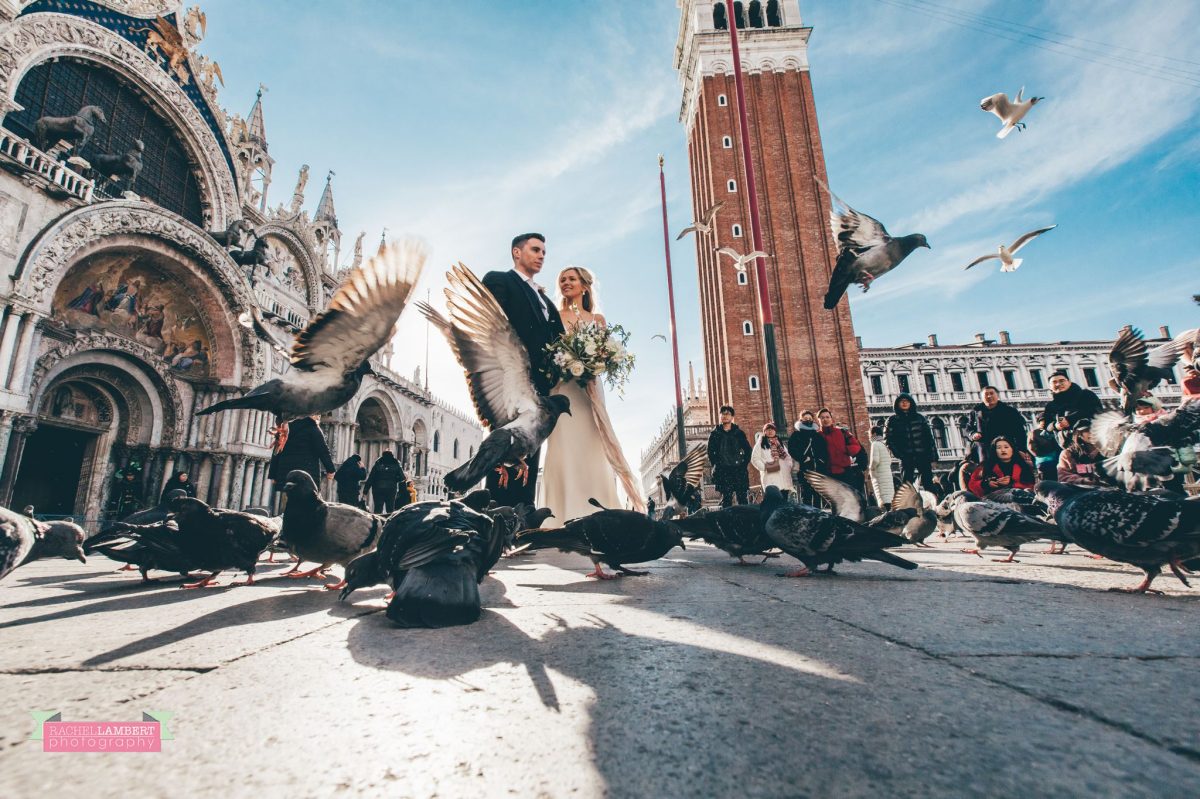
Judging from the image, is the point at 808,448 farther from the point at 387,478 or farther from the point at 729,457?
the point at 387,478

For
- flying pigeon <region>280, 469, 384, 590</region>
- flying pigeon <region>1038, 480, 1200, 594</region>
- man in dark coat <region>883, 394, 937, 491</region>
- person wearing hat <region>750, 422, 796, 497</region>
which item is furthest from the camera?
person wearing hat <region>750, 422, 796, 497</region>

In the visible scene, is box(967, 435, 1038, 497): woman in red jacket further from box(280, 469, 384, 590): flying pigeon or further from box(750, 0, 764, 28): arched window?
box(750, 0, 764, 28): arched window

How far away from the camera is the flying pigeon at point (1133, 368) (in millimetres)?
5586

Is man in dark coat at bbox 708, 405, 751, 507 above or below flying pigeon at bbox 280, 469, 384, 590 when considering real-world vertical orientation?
above

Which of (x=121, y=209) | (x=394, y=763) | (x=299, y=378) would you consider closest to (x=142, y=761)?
(x=394, y=763)

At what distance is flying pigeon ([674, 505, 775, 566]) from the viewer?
399cm

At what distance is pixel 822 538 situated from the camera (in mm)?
3176

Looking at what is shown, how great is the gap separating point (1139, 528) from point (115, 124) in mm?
22049

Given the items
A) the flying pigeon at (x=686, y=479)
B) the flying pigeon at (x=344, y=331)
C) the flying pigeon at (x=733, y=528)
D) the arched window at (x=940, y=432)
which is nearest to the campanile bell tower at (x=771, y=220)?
the arched window at (x=940, y=432)

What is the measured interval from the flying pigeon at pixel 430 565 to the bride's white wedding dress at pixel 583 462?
3.02m

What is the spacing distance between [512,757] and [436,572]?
1261 millimetres

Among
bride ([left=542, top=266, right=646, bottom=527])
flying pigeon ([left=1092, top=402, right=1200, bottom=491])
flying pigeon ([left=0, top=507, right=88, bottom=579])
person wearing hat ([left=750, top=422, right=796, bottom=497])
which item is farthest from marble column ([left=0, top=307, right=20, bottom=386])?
flying pigeon ([left=1092, top=402, right=1200, bottom=491])

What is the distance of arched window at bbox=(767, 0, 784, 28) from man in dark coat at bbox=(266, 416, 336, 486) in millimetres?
45476

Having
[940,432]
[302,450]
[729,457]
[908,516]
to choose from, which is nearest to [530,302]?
[302,450]
